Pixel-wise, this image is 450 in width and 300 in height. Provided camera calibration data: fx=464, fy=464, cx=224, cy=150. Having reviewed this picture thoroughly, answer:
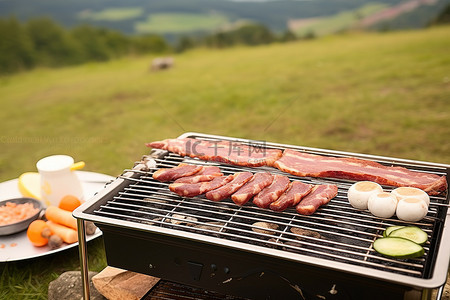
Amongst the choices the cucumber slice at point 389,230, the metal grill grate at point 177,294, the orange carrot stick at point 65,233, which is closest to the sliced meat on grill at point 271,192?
the cucumber slice at point 389,230

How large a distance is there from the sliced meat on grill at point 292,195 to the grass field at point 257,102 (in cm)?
354

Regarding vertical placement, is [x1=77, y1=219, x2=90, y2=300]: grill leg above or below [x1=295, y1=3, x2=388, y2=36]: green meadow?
below

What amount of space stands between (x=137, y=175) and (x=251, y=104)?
6094 millimetres

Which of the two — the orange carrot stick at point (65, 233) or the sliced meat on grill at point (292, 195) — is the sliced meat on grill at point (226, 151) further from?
the orange carrot stick at point (65, 233)

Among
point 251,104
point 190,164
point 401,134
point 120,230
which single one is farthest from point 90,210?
point 251,104

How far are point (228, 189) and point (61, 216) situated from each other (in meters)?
1.85

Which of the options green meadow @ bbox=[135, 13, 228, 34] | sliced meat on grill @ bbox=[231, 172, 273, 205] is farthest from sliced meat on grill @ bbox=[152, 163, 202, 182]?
green meadow @ bbox=[135, 13, 228, 34]

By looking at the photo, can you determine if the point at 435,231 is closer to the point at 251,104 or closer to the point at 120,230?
the point at 120,230

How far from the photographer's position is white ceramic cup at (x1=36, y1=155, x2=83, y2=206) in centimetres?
416

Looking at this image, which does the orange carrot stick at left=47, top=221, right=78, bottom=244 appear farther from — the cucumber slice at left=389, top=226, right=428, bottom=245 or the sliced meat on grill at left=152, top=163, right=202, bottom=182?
the cucumber slice at left=389, top=226, right=428, bottom=245

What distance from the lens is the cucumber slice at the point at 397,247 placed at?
2307mm

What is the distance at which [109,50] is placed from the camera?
45.2 ft

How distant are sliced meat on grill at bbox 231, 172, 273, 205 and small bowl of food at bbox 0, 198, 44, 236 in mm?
2147

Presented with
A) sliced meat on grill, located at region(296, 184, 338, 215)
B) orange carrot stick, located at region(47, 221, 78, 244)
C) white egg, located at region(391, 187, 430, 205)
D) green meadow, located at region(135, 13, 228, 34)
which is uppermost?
green meadow, located at region(135, 13, 228, 34)
